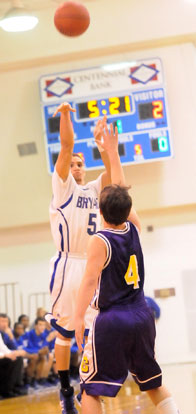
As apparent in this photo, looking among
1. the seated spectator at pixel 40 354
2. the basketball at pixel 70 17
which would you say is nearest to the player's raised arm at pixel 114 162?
the basketball at pixel 70 17

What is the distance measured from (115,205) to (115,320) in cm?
71

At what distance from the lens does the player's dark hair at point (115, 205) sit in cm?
417

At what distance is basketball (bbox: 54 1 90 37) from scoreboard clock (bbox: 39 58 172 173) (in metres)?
5.78

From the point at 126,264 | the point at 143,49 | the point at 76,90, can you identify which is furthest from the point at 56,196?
the point at 143,49

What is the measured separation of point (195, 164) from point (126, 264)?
10650 mm

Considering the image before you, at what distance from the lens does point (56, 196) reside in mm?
5574

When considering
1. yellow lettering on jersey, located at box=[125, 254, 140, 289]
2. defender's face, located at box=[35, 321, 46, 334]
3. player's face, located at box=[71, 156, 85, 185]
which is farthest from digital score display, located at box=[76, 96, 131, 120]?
yellow lettering on jersey, located at box=[125, 254, 140, 289]

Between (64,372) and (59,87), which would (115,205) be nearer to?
(64,372)

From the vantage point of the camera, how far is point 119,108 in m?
13.8

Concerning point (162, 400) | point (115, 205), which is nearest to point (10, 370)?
point (162, 400)

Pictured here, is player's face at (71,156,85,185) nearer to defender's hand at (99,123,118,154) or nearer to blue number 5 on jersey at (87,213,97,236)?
blue number 5 on jersey at (87,213,97,236)

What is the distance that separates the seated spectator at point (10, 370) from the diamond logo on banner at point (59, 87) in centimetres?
572

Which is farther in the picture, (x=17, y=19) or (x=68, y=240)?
(x=17, y=19)

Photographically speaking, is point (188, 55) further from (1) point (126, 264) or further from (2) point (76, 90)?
(1) point (126, 264)
